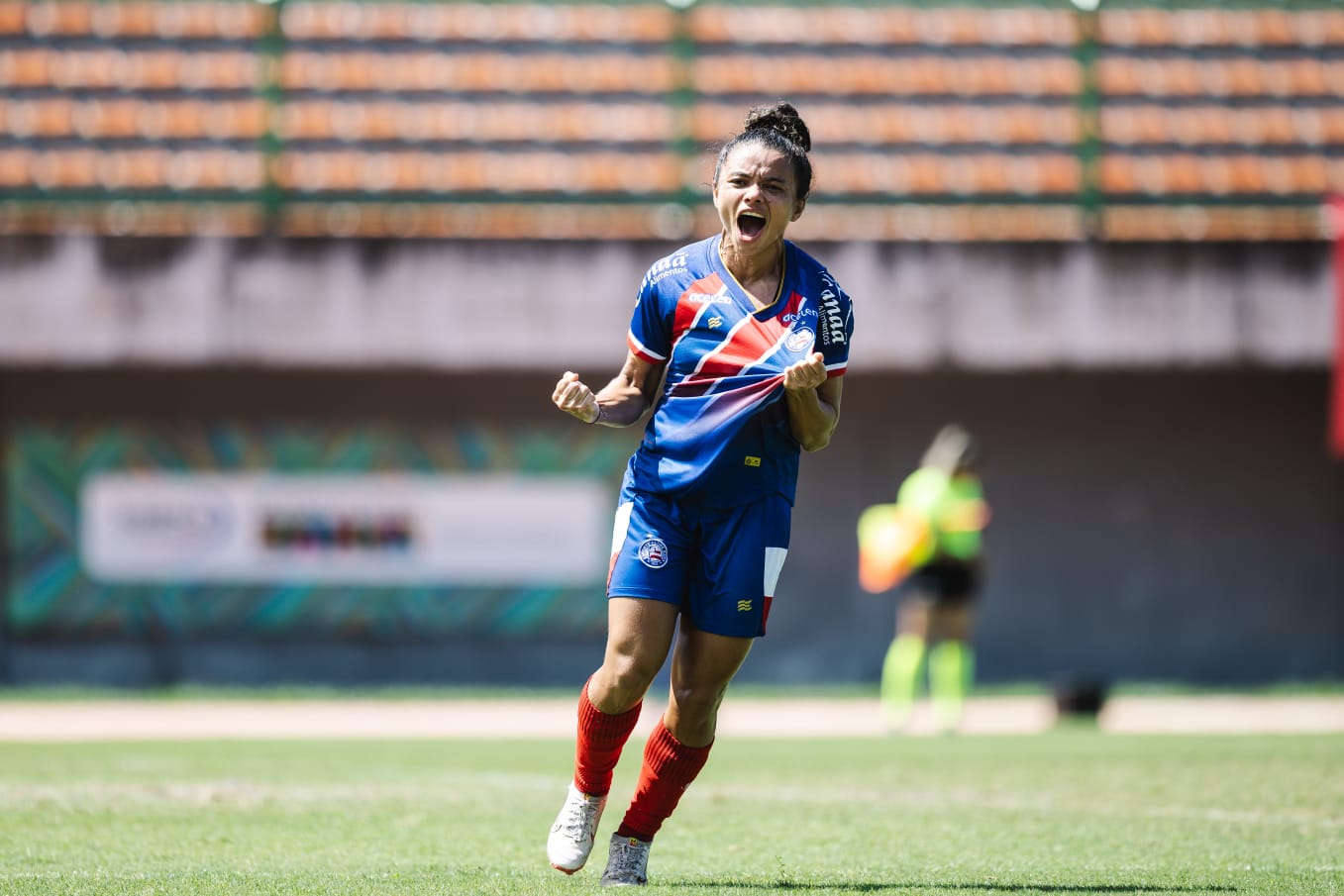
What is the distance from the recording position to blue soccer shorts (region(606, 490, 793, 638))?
5359 millimetres

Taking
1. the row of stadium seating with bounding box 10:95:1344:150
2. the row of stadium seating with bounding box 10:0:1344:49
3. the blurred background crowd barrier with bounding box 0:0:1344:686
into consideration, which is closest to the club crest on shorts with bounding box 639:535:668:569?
the blurred background crowd barrier with bounding box 0:0:1344:686

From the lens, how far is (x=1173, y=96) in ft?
61.6

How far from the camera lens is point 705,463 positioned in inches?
211

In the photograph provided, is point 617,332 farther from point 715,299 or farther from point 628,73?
point 715,299

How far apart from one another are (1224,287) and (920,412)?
309cm

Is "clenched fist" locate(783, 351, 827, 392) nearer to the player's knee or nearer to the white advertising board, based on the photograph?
the player's knee

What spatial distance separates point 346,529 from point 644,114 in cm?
489

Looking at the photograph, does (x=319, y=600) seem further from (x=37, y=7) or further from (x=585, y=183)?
(x=37, y=7)

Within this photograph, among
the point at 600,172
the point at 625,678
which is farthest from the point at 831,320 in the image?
the point at 600,172

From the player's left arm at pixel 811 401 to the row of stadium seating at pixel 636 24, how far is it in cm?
1324

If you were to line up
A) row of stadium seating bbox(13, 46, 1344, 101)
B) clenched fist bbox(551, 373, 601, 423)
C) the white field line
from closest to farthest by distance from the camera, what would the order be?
clenched fist bbox(551, 373, 601, 423), the white field line, row of stadium seating bbox(13, 46, 1344, 101)

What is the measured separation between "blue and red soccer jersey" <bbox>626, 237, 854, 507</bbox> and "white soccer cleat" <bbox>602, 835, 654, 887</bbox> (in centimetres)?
101

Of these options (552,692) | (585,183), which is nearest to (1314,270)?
(585,183)

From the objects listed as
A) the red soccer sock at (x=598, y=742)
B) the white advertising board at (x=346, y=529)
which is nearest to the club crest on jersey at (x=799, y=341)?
the red soccer sock at (x=598, y=742)
